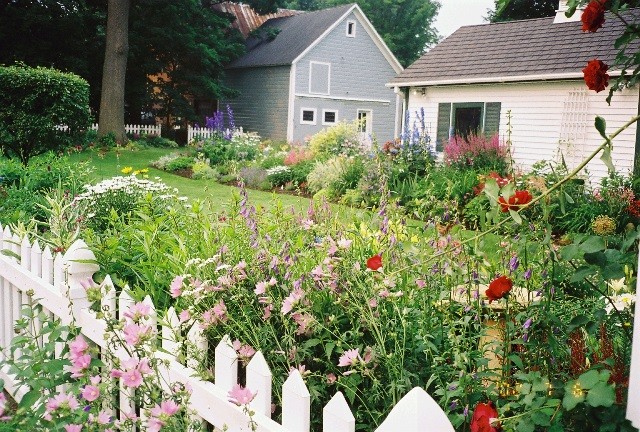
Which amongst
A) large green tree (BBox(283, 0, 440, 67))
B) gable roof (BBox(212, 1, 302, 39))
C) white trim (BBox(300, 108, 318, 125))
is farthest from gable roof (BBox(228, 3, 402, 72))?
large green tree (BBox(283, 0, 440, 67))

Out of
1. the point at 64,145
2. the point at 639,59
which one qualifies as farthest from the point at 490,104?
the point at 639,59

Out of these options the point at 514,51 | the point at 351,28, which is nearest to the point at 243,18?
the point at 351,28

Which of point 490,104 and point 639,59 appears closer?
point 639,59

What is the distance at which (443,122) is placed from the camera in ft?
53.6

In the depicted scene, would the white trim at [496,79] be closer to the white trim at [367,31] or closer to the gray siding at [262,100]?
the gray siding at [262,100]

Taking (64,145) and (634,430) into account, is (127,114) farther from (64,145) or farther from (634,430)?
(634,430)

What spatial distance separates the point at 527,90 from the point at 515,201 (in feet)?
46.5

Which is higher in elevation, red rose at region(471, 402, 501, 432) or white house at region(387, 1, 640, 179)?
white house at region(387, 1, 640, 179)

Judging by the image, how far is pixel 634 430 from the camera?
124cm

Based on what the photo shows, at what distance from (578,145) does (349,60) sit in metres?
16.1

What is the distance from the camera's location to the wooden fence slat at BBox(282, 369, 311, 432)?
163 cm

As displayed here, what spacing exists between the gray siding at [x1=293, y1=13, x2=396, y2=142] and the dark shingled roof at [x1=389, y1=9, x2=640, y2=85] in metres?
10.5

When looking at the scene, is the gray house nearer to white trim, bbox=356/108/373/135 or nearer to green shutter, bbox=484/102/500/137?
white trim, bbox=356/108/373/135

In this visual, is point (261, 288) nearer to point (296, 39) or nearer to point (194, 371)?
point (194, 371)
